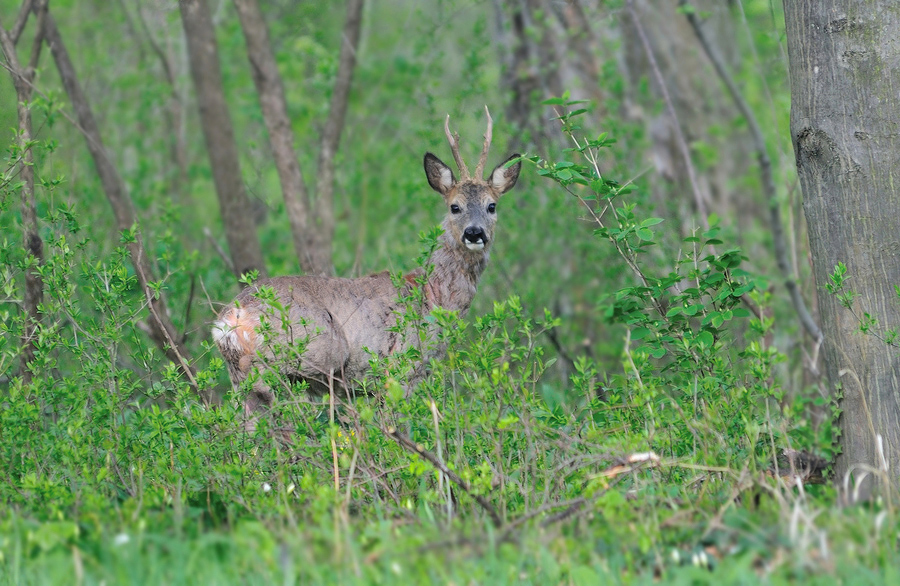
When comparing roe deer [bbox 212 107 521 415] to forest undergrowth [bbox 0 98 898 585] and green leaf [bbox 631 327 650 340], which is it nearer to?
forest undergrowth [bbox 0 98 898 585]

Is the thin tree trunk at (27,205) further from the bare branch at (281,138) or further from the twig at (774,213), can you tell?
the twig at (774,213)

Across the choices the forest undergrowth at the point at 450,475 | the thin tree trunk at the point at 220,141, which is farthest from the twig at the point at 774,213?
the thin tree trunk at the point at 220,141

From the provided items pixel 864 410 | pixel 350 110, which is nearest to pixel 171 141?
pixel 350 110

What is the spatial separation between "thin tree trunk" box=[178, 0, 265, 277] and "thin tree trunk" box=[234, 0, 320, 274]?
0.45m

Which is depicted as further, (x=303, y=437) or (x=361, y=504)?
(x=303, y=437)

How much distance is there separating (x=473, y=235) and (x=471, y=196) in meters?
0.48

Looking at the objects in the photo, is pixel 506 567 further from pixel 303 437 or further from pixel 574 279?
pixel 574 279

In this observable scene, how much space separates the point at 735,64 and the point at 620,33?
5990 millimetres

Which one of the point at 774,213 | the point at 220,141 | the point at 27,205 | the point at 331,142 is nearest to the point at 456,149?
the point at 331,142

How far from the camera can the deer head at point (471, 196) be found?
784 cm

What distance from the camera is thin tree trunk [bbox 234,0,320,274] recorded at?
29.8 feet

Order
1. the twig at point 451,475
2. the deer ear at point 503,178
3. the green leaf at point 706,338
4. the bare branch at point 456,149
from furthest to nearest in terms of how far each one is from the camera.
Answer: the deer ear at point 503,178 → the bare branch at point 456,149 → the green leaf at point 706,338 → the twig at point 451,475

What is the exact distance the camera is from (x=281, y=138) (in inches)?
361

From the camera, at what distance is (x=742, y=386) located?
6074 millimetres
